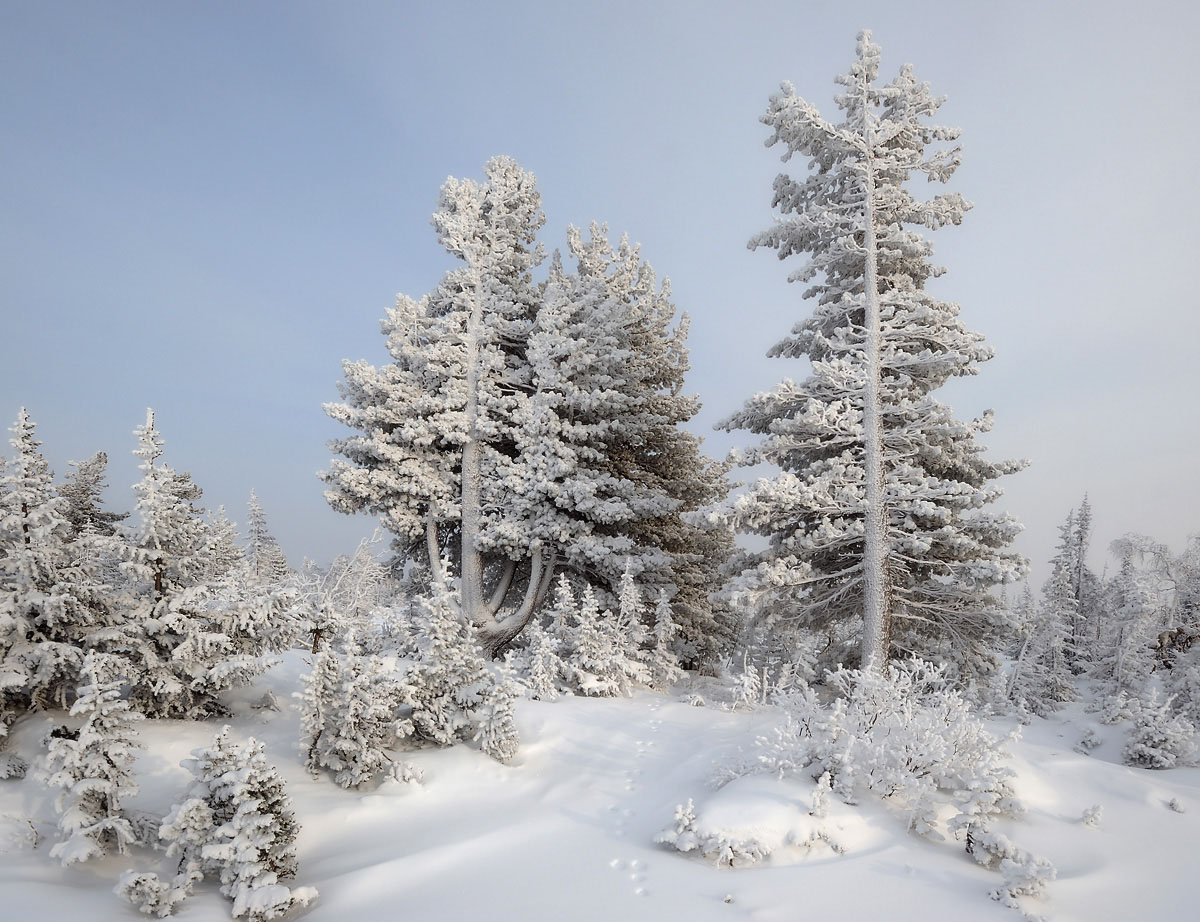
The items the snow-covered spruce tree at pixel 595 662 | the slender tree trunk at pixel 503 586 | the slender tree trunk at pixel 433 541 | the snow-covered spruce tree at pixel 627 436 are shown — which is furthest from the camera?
the slender tree trunk at pixel 503 586

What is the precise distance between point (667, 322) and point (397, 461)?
32.4ft

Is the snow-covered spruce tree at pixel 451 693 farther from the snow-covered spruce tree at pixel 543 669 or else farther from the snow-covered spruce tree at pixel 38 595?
the snow-covered spruce tree at pixel 38 595

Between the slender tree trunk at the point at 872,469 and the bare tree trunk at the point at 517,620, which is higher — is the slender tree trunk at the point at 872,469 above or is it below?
above

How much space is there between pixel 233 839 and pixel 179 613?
3.52m

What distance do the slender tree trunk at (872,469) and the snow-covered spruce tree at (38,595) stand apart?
1135 centimetres

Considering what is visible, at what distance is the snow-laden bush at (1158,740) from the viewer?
9203 mm

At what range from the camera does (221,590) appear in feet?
24.1

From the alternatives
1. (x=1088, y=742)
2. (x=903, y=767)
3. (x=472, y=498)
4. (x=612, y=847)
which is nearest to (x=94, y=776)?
(x=612, y=847)

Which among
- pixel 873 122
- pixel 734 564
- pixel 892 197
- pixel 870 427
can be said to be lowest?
pixel 734 564

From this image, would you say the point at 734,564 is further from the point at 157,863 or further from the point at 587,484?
the point at 157,863

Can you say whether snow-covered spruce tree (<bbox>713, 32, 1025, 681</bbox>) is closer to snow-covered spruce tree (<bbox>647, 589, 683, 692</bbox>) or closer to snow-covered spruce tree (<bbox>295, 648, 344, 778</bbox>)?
snow-covered spruce tree (<bbox>647, 589, 683, 692</bbox>)

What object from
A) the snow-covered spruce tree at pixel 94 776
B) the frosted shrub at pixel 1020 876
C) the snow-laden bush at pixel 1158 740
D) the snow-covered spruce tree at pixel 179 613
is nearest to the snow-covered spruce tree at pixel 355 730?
the snow-covered spruce tree at pixel 179 613

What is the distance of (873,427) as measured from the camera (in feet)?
35.6

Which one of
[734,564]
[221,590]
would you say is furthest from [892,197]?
[221,590]
